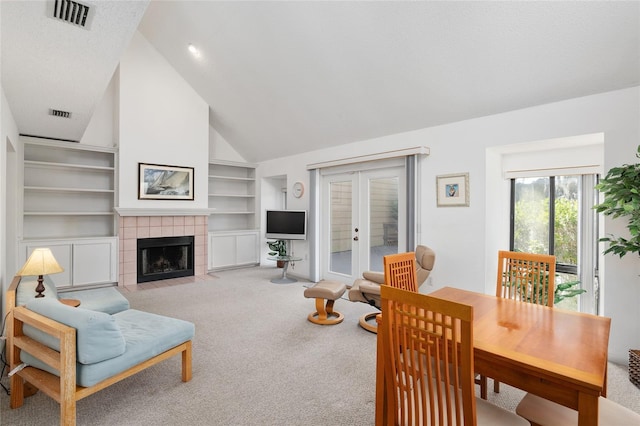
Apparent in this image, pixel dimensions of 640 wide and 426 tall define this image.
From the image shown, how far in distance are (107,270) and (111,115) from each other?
113 inches

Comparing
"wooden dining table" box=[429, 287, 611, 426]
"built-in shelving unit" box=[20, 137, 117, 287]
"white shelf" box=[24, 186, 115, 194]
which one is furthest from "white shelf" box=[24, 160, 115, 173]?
"wooden dining table" box=[429, 287, 611, 426]

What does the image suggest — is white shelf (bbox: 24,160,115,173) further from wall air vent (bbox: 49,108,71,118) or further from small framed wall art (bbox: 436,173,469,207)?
small framed wall art (bbox: 436,173,469,207)

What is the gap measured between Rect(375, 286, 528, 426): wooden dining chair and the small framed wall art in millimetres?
2788

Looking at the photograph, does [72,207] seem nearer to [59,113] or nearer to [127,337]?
[59,113]

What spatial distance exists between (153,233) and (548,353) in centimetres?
599

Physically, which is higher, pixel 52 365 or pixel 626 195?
pixel 626 195

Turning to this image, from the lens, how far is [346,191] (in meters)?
5.51

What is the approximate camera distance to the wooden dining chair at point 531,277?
87.4 inches

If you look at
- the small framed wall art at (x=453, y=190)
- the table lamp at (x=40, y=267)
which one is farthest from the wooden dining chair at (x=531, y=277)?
the table lamp at (x=40, y=267)

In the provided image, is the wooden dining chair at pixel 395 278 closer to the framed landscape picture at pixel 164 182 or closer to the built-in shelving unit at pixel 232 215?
the built-in shelving unit at pixel 232 215

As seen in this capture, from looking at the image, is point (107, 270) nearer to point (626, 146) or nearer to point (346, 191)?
point (346, 191)

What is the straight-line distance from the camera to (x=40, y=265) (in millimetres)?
2586

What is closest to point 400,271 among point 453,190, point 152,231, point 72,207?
point 453,190

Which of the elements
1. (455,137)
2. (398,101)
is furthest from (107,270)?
(455,137)
